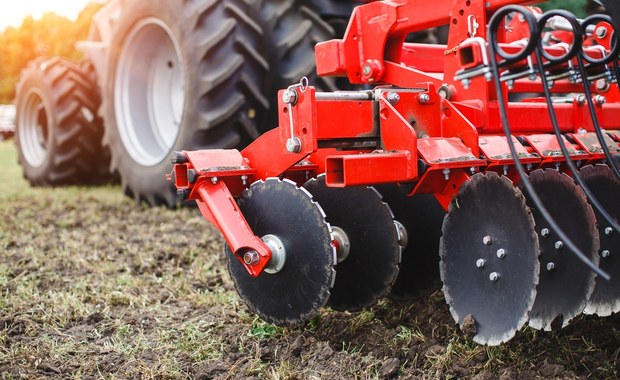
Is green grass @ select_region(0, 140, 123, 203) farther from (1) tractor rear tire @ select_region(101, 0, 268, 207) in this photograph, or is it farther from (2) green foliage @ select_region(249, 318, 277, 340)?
(2) green foliage @ select_region(249, 318, 277, 340)

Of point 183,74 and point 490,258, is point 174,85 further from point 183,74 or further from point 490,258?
point 490,258

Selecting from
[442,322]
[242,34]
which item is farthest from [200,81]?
[442,322]

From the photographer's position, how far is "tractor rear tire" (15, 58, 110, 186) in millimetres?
6230

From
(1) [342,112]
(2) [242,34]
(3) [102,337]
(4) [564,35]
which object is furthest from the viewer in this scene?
(2) [242,34]

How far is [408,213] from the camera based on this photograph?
102 inches

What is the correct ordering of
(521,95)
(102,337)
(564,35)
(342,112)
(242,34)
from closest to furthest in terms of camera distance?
1. (342,112)
2. (102,337)
3. (564,35)
4. (242,34)
5. (521,95)

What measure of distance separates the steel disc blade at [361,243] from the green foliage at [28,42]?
29670 mm

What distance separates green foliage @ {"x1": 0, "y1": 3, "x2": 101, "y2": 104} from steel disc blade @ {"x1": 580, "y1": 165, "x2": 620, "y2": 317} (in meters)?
30.0

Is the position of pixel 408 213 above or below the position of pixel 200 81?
below

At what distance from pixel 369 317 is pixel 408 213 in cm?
38

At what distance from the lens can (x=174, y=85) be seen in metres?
4.99

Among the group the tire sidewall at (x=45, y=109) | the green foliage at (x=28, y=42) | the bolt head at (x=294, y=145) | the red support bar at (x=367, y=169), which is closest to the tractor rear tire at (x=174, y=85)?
the tire sidewall at (x=45, y=109)

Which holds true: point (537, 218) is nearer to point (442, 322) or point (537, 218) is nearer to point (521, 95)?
point (442, 322)

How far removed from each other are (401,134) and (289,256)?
19.7 inches
